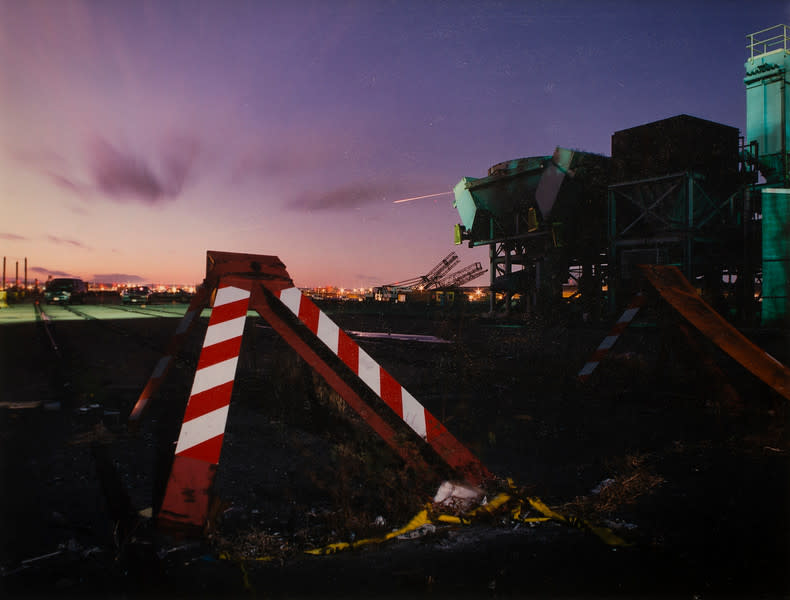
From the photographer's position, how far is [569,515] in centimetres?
259

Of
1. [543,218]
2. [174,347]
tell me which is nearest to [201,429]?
[174,347]

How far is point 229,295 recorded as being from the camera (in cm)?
282

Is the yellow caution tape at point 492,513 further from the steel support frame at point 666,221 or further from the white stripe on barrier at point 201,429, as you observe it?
the steel support frame at point 666,221

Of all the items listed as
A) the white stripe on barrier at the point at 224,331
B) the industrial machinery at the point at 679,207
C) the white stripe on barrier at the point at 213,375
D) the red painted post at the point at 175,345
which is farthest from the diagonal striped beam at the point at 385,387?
the industrial machinery at the point at 679,207

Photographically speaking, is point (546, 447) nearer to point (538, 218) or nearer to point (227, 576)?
point (227, 576)

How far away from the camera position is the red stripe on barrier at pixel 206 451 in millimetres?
2404

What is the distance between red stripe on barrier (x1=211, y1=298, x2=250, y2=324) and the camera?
271 centimetres

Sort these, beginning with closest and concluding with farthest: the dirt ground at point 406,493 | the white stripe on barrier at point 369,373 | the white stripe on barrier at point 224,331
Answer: the dirt ground at point 406,493
the white stripe on barrier at point 224,331
the white stripe on barrier at point 369,373

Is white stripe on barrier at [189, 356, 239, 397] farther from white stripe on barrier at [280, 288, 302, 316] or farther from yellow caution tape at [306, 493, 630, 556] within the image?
yellow caution tape at [306, 493, 630, 556]

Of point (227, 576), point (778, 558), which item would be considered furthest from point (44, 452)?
point (778, 558)

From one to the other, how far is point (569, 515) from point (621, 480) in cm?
70

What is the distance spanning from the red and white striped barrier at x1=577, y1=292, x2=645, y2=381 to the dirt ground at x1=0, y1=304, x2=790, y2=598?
27cm

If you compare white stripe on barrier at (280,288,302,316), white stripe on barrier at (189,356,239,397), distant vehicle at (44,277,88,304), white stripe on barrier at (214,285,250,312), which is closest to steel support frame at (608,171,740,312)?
white stripe on barrier at (280,288,302,316)

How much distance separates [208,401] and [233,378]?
0.68 ft
